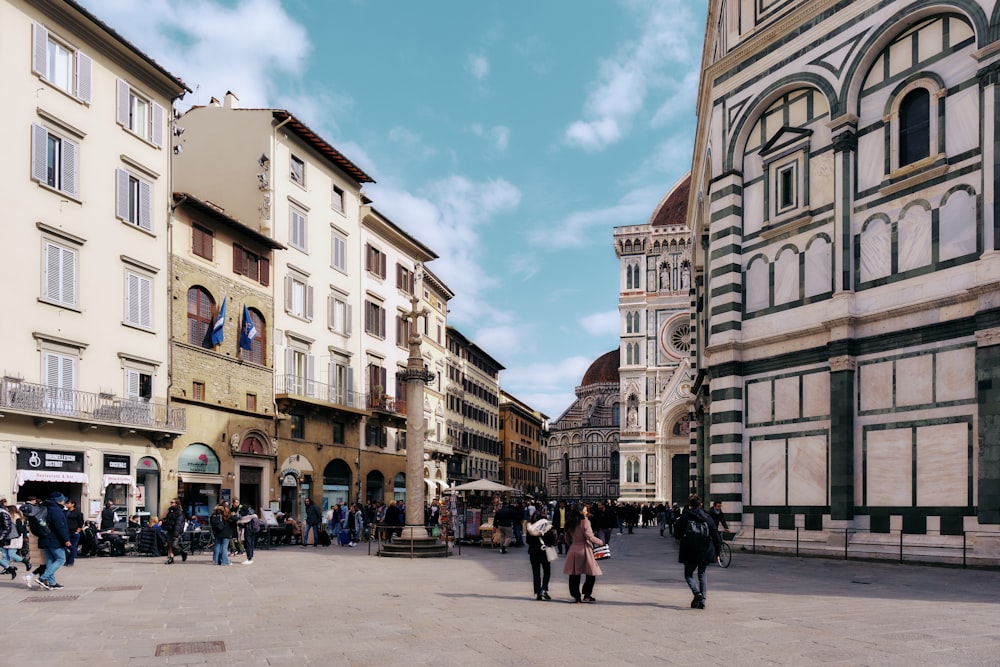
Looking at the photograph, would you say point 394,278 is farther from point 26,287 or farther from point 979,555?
point 979,555

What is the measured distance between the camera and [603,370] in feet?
470

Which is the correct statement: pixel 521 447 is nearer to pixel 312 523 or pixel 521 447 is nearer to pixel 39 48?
pixel 312 523

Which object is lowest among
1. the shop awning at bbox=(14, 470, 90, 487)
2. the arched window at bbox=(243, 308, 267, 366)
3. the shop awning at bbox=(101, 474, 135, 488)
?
the shop awning at bbox=(101, 474, 135, 488)

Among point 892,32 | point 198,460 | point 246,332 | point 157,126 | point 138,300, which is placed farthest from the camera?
point 246,332

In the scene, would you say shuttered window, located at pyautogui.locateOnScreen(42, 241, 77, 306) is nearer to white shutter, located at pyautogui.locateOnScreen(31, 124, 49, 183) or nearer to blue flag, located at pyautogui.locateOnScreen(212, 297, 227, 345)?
white shutter, located at pyautogui.locateOnScreen(31, 124, 49, 183)

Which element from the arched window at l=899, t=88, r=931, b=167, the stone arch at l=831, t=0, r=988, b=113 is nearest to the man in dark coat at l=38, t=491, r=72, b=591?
the arched window at l=899, t=88, r=931, b=167

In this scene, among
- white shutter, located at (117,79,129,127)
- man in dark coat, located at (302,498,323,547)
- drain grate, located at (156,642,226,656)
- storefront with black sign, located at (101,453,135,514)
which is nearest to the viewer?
drain grate, located at (156,642,226,656)

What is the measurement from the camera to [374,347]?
4809 cm

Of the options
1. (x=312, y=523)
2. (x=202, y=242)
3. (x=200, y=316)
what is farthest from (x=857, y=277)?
(x=202, y=242)

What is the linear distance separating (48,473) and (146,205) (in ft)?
31.2

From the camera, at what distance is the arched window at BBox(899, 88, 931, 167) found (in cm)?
2284

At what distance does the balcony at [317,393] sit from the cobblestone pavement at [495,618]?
1845cm

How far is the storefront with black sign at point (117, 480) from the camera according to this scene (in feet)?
96.3

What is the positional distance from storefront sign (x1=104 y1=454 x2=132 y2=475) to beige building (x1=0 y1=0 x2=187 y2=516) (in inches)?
1.9
